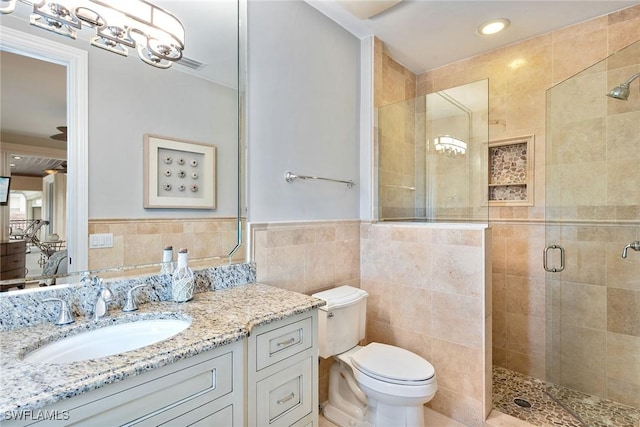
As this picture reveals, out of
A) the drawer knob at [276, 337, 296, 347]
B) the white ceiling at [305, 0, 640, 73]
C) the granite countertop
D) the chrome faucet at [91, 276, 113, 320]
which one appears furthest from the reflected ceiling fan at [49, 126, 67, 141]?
the white ceiling at [305, 0, 640, 73]

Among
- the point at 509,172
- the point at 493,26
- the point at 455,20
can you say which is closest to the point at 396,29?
the point at 455,20

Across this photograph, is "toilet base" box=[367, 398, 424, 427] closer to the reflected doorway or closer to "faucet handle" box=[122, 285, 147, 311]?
"faucet handle" box=[122, 285, 147, 311]

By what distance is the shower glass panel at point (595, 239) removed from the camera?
1.89 metres

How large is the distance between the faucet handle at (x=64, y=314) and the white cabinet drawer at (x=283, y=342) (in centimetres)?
63

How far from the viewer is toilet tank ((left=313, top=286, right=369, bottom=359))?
174 centimetres

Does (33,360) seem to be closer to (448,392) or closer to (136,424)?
(136,424)

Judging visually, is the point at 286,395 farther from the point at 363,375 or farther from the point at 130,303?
the point at 130,303

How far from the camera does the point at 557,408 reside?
1.98 meters

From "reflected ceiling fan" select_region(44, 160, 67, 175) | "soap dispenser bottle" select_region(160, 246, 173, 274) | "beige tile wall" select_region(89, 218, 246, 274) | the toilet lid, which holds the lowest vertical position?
the toilet lid

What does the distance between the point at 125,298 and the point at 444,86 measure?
2.94 meters

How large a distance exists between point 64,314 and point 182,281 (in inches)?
15.3

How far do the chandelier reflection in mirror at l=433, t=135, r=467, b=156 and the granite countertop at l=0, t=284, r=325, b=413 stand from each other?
1558mm

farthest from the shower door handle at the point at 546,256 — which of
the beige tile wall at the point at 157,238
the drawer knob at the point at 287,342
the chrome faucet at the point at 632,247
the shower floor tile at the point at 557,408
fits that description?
the beige tile wall at the point at 157,238

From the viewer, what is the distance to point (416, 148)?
254 cm
